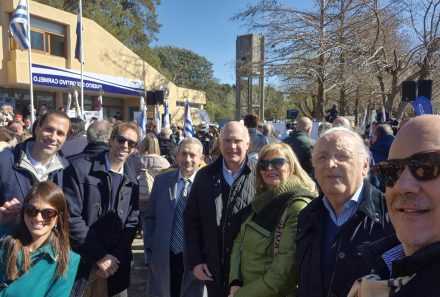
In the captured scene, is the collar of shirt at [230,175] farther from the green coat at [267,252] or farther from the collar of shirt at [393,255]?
the collar of shirt at [393,255]

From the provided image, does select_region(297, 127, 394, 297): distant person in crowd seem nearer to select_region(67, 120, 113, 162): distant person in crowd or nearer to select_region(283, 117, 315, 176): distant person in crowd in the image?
select_region(67, 120, 113, 162): distant person in crowd

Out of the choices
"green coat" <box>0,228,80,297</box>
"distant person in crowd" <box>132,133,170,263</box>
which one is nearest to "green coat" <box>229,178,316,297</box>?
"green coat" <box>0,228,80,297</box>

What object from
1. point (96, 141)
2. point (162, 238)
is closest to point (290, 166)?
point (162, 238)

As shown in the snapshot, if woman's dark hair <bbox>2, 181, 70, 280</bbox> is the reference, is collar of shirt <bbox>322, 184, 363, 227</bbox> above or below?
above

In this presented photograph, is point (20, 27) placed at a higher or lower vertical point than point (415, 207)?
higher

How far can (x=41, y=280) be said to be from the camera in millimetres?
2271

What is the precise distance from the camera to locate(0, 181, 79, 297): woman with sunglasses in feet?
7.35

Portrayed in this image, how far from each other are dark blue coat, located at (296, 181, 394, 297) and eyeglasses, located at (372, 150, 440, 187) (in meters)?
0.71

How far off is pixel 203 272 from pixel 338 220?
1.33 meters

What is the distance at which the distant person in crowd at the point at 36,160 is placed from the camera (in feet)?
8.60

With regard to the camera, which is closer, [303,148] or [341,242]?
[341,242]

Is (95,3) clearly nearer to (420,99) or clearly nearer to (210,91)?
(210,91)

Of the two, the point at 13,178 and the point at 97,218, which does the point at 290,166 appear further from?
the point at 13,178

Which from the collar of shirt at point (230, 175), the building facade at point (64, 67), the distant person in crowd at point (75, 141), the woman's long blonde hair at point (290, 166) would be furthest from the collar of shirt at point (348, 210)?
the building facade at point (64, 67)
